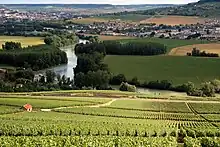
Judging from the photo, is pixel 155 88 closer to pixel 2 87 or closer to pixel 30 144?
pixel 2 87

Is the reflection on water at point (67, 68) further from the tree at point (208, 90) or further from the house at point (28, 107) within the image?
the house at point (28, 107)

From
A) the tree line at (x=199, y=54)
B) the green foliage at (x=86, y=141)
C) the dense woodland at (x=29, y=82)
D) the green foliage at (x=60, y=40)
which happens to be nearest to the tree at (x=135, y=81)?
the dense woodland at (x=29, y=82)

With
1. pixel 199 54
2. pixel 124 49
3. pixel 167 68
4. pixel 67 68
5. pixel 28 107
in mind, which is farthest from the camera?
pixel 124 49

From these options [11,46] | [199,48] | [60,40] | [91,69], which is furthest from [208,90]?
[60,40]

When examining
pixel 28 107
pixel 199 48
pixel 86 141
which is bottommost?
pixel 199 48

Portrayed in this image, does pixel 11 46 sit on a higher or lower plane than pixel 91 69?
lower

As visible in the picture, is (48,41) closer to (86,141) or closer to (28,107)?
(28,107)
